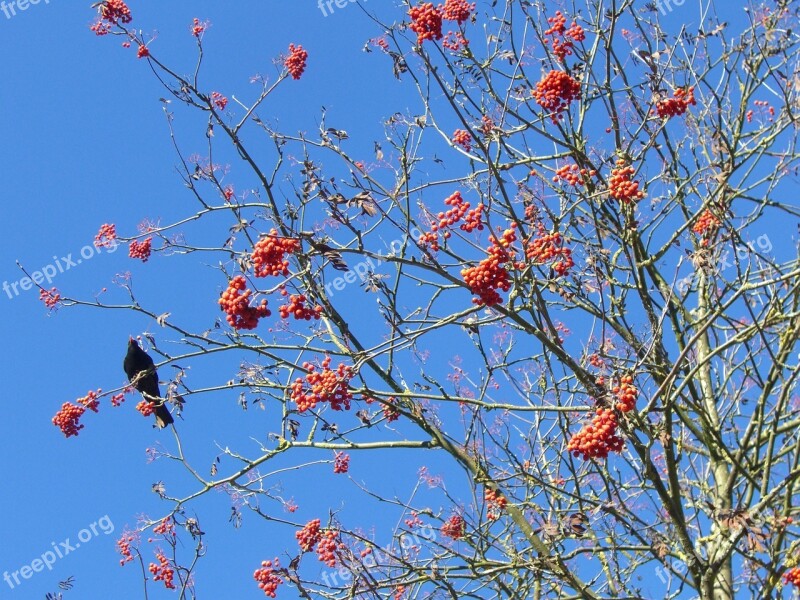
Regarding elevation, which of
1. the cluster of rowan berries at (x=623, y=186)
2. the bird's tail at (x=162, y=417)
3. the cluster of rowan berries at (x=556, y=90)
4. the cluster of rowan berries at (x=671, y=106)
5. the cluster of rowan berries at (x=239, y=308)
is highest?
the cluster of rowan berries at (x=556, y=90)

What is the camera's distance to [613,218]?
5.14m

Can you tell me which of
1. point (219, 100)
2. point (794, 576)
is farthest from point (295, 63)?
point (794, 576)

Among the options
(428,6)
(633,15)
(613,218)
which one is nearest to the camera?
(428,6)

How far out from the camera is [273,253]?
11.5 feet

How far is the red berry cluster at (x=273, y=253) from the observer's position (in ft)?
11.5

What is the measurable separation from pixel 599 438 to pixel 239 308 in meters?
1.51

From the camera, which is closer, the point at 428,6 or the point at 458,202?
the point at 458,202

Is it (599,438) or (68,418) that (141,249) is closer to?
(68,418)

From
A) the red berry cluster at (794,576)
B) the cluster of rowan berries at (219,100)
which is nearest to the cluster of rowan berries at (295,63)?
the cluster of rowan berries at (219,100)

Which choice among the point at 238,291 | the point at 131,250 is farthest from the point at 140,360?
the point at 238,291

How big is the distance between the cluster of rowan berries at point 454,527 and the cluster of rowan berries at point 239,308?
2.02 meters

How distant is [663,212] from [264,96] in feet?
7.54

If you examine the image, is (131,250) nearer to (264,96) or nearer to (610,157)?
(264,96)

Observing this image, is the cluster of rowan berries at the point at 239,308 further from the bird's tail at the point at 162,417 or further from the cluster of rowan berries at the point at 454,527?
the cluster of rowan berries at the point at 454,527
